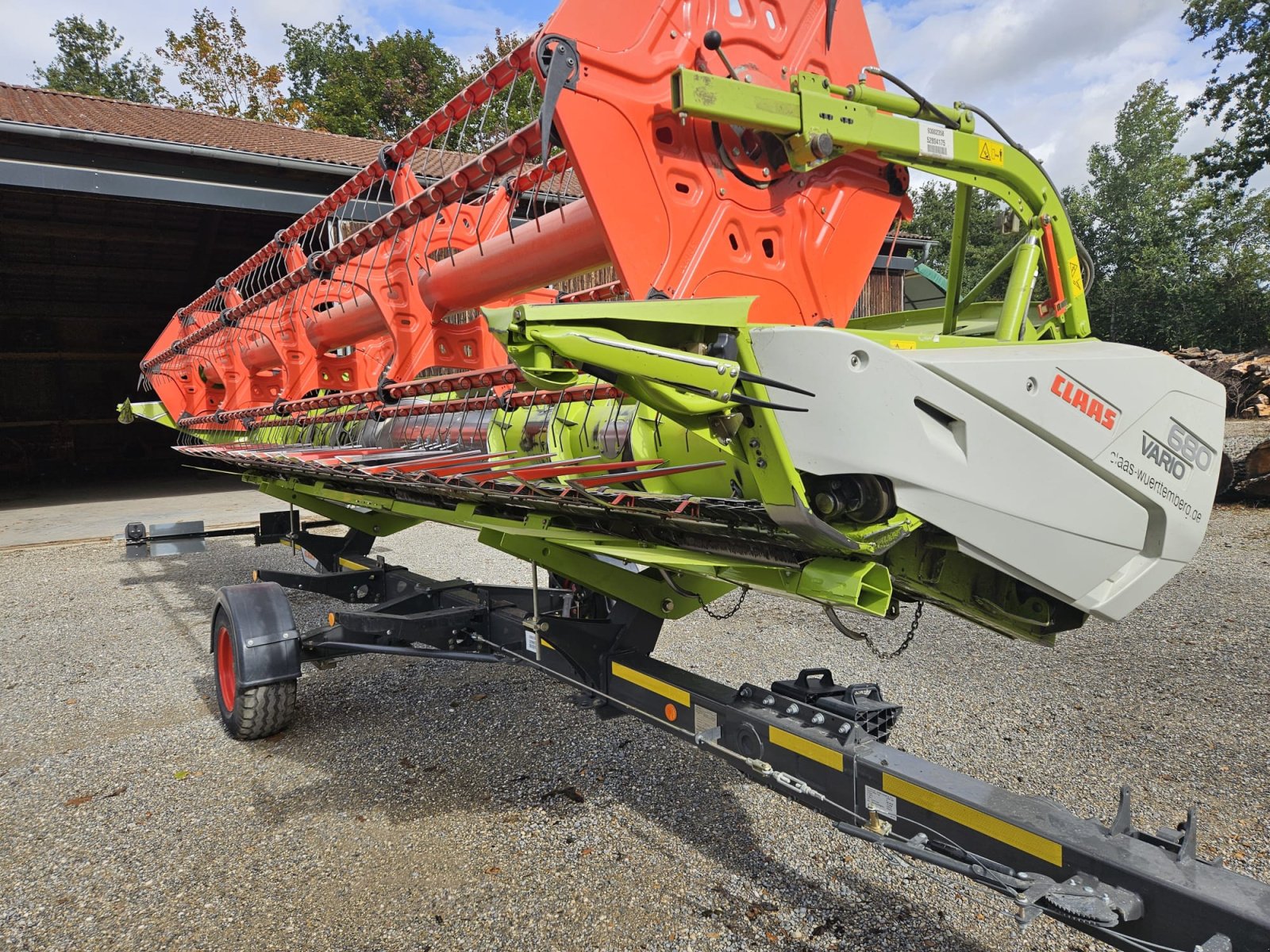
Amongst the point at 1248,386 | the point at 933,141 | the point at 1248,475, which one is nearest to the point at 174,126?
the point at 933,141

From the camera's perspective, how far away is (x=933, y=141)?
232cm

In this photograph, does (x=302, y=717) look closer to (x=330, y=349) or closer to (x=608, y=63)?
(x=330, y=349)

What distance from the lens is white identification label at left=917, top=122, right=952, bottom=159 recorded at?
229cm

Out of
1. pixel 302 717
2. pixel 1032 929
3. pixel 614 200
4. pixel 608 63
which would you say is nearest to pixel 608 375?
pixel 614 200

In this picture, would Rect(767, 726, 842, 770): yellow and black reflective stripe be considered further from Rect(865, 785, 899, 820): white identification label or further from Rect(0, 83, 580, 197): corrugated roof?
Rect(0, 83, 580, 197): corrugated roof

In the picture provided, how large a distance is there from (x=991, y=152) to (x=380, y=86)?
1516 inches

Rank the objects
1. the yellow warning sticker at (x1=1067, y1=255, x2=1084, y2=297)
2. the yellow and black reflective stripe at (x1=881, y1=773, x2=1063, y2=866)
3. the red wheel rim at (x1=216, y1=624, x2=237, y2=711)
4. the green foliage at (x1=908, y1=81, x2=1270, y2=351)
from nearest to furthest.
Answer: the yellow and black reflective stripe at (x1=881, y1=773, x2=1063, y2=866), the yellow warning sticker at (x1=1067, y1=255, x2=1084, y2=297), the red wheel rim at (x1=216, y1=624, x2=237, y2=711), the green foliage at (x1=908, y1=81, x2=1270, y2=351)

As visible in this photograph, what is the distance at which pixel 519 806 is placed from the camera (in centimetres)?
316

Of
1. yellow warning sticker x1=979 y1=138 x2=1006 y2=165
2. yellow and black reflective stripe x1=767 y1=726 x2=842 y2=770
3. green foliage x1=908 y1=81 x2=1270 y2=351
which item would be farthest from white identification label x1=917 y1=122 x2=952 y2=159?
green foliage x1=908 y1=81 x2=1270 y2=351

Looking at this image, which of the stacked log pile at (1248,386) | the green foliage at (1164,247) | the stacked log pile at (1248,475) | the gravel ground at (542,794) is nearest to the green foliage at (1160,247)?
the green foliage at (1164,247)

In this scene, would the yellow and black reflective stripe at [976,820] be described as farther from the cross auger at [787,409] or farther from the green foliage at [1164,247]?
the green foliage at [1164,247]

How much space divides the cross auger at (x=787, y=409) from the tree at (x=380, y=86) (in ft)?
108

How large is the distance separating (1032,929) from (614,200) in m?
2.37

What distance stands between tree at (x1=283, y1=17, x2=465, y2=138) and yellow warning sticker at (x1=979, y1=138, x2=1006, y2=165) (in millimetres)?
33558
